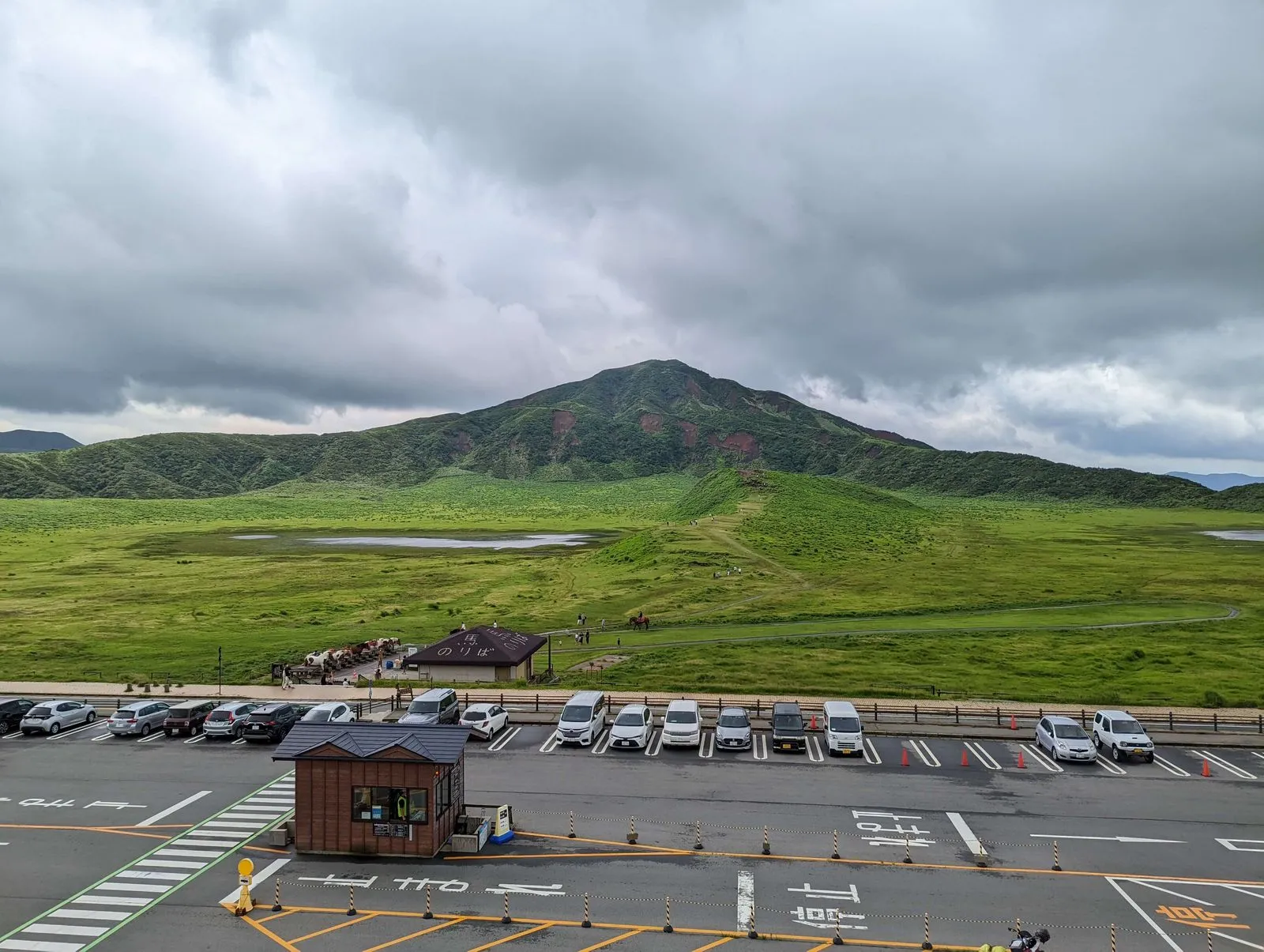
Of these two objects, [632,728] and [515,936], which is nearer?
[515,936]

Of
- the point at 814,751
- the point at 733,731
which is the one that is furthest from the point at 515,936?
the point at 814,751

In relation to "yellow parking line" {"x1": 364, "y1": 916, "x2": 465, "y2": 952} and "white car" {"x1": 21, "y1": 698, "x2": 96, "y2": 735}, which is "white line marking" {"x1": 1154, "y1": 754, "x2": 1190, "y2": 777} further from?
"white car" {"x1": 21, "y1": 698, "x2": 96, "y2": 735}

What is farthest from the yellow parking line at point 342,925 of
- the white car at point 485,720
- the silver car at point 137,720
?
the silver car at point 137,720

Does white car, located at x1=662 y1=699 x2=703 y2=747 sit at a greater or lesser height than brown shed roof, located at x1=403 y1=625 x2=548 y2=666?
lesser

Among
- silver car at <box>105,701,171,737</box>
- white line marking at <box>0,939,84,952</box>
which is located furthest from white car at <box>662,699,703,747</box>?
silver car at <box>105,701,171,737</box>

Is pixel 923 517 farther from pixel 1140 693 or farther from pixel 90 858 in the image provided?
pixel 90 858

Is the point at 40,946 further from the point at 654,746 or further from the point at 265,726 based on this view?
the point at 654,746
